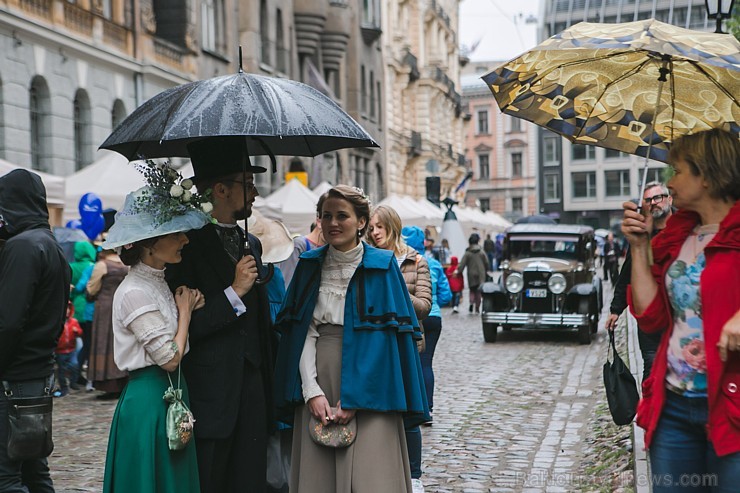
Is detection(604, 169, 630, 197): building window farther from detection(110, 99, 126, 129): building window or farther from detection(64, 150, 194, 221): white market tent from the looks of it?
detection(64, 150, 194, 221): white market tent

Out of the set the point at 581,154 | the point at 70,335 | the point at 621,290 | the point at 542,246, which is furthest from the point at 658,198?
the point at 581,154

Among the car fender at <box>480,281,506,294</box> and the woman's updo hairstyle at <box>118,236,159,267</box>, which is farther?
the car fender at <box>480,281,506,294</box>

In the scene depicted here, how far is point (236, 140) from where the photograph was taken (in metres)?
5.04

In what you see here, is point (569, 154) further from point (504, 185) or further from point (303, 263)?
point (303, 263)

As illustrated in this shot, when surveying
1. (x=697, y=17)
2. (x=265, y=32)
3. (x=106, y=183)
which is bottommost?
(x=106, y=183)

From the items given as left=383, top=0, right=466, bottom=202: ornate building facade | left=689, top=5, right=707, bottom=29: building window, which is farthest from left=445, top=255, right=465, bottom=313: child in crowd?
left=689, top=5, right=707, bottom=29: building window

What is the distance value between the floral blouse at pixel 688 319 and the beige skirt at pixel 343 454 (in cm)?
147

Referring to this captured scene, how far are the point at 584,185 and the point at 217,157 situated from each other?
8016 cm

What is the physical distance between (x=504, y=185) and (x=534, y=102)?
94.0 meters

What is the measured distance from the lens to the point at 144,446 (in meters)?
4.23

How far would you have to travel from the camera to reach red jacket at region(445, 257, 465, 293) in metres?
23.9

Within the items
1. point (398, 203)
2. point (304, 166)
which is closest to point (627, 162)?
point (304, 166)

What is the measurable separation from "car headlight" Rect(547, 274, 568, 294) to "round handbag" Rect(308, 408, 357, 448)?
42.3 feet

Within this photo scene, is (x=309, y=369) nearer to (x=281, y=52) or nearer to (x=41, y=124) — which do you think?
(x=41, y=124)
